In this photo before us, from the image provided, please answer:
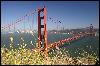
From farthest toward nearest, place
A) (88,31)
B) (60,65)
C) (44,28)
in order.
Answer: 1. (88,31)
2. (44,28)
3. (60,65)

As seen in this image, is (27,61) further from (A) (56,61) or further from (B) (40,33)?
(B) (40,33)

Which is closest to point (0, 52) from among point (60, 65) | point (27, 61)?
point (27, 61)

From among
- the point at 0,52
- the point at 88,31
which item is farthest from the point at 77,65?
the point at 88,31

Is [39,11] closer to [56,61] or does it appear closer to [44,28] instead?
[44,28]

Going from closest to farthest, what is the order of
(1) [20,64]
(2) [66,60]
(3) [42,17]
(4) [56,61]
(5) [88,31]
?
(1) [20,64]
(4) [56,61]
(2) [66,60]
(3) [42,17]
(5) [88,31]

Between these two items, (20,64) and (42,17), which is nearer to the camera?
(20,64)

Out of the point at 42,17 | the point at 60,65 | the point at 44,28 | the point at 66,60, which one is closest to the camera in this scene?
the point at 60,65

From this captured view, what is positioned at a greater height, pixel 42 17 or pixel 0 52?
pixel 42 17

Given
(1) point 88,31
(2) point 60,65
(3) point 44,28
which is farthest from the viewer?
(1) point 88,31

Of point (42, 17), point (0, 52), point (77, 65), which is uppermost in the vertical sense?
point (42, 17)
